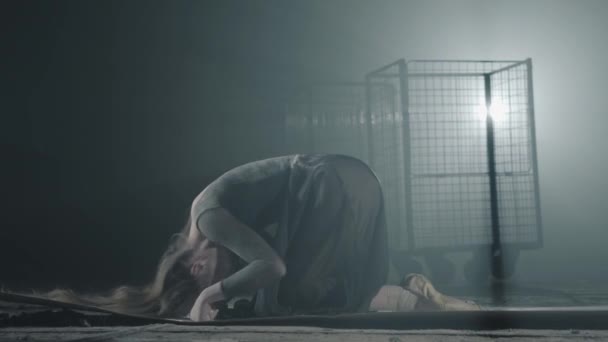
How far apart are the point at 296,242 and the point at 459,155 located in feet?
4.90

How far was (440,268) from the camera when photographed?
10.9 feet

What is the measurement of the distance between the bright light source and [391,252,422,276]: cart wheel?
2.82 feet

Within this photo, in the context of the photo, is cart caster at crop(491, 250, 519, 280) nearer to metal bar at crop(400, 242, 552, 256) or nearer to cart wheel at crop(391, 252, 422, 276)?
metal bar at crop(400, 242, 552, 256)

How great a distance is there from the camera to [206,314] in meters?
2.03

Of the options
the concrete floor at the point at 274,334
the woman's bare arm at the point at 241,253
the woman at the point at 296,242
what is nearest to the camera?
the concrete floor at the point at 274,334

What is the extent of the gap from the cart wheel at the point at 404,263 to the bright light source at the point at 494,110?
0.86 m

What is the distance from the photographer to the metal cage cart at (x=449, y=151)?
10.6 feet

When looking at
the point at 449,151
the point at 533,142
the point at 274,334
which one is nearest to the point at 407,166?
the point at 449,151

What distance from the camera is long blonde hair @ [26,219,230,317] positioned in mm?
2363

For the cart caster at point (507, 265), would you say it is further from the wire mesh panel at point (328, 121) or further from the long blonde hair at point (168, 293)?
the long blonde hair at point (168, 293)

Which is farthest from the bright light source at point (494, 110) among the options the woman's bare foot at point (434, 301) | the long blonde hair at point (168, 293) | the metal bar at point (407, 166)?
the long blonde hair at point (168, 293)

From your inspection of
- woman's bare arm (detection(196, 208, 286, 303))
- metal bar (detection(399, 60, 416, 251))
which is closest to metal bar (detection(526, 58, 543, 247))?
metal bar (detection(399, 60, 416, 251))

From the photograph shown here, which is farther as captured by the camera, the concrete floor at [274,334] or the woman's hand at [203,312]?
the woman's hand at [203,312]

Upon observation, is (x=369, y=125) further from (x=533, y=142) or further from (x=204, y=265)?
(x=204, y=265)
